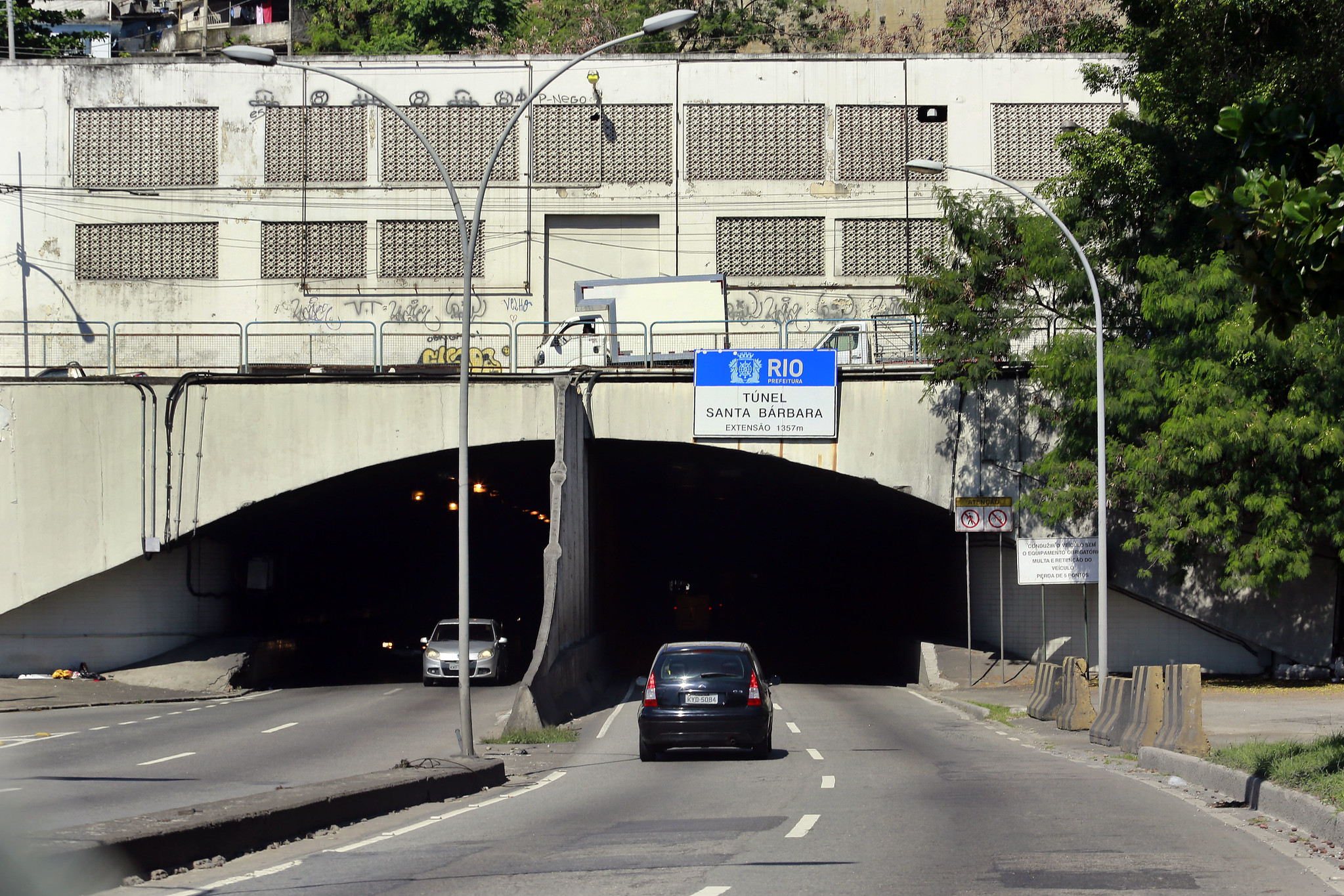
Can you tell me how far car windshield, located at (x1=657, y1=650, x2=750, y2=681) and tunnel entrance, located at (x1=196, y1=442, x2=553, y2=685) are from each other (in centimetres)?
1511

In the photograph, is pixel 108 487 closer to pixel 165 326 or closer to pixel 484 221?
pixel 165 326

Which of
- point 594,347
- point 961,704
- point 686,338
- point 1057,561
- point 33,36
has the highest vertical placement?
point 33,36

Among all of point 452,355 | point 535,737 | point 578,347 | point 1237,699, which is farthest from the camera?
point 452,355

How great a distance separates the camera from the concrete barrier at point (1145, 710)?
17.0 meters

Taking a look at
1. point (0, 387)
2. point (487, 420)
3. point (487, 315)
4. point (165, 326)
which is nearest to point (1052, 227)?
point (487, 420)

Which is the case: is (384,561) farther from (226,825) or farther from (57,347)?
(226,825)

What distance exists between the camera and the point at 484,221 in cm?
4497

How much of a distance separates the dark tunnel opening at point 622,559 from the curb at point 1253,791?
56.9 feet

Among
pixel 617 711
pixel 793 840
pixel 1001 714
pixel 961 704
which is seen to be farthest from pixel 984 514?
pixel 793 840

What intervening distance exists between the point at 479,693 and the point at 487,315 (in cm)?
1784

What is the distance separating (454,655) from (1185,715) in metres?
19.8

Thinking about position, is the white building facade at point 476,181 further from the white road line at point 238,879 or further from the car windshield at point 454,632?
the white road line at point 238,879

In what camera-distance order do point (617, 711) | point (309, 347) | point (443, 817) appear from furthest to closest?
point (309, 347)
point (617, 711)
point (443, 817)

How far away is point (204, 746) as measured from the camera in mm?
19812
